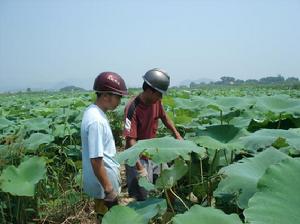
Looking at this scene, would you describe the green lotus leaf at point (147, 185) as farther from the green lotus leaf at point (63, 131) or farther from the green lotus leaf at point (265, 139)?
the green lotus leaf at point (63, 131)

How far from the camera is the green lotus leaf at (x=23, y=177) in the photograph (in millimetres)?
2920

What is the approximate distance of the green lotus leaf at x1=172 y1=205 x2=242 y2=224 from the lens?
1.67 metres

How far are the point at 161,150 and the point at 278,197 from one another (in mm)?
825

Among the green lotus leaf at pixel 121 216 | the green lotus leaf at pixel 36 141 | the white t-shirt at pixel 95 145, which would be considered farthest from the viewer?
the green lotus leaf at pixel 36 141

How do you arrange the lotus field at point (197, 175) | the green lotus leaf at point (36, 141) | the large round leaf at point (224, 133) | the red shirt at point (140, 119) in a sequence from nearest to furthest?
the lotus field at point (197, 175) → the large round leaf at point (224, 133) → the red shirt at point (140, 119) → the green lotus leaf at point (36, 141)

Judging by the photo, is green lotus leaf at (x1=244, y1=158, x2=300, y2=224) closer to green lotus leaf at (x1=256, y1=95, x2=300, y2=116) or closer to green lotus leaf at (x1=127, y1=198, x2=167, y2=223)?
green lotus leaf at (x1=127, y1=198, x2=167, y2=223)

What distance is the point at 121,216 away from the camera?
1.99m

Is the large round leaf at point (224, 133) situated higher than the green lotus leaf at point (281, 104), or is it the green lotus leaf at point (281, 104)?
the green lotus leaf at point (281, 104)

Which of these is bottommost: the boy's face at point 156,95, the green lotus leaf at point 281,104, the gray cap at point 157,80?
the green lotus leaf at point 281,104

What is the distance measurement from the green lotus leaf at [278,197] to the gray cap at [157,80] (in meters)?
1.49

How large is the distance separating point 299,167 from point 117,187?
1580 millimetres

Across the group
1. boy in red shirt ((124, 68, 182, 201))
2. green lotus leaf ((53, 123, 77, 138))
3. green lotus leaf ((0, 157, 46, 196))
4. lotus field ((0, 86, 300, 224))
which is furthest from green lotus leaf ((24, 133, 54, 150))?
boy in red shirt ((124, 68, 182, 201))

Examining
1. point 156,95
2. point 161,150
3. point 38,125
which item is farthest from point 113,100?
point 38,125

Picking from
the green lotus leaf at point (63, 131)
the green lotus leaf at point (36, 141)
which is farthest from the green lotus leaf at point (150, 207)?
the green lotus leaf at point (63, 131)
